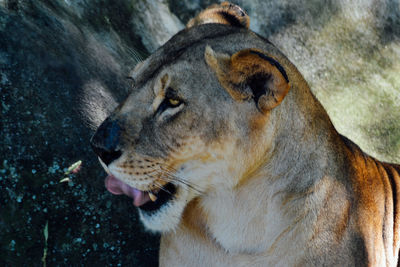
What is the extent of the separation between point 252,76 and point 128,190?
Answer: 738mm

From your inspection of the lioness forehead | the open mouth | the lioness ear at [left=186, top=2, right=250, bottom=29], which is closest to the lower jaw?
the open mouth

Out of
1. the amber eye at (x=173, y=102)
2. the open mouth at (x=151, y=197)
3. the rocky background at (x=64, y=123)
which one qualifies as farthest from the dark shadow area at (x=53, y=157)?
the amber eye at (x=173, y=102)

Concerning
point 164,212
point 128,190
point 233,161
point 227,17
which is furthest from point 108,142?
point 227,17

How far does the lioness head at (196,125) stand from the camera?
2.02 meters

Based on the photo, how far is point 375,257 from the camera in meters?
2.46

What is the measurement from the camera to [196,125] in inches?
79.4

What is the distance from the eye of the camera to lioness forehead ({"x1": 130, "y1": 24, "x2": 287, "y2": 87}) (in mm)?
2162

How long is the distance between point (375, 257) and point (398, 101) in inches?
104

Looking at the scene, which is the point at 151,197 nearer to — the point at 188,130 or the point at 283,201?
the point at 188,130

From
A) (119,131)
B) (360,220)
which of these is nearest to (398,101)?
(360,220)

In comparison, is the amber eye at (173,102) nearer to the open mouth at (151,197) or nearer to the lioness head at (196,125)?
the lioness head at (196,125)

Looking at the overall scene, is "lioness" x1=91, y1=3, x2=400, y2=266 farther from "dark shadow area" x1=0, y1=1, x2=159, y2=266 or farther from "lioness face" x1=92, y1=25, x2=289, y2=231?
"dark shadow area" x1=0, y1=1, x2=159, y2=266

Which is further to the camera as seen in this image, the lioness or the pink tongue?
the pink tongue

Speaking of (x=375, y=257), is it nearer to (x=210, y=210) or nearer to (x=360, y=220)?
(x=360, y=220)
